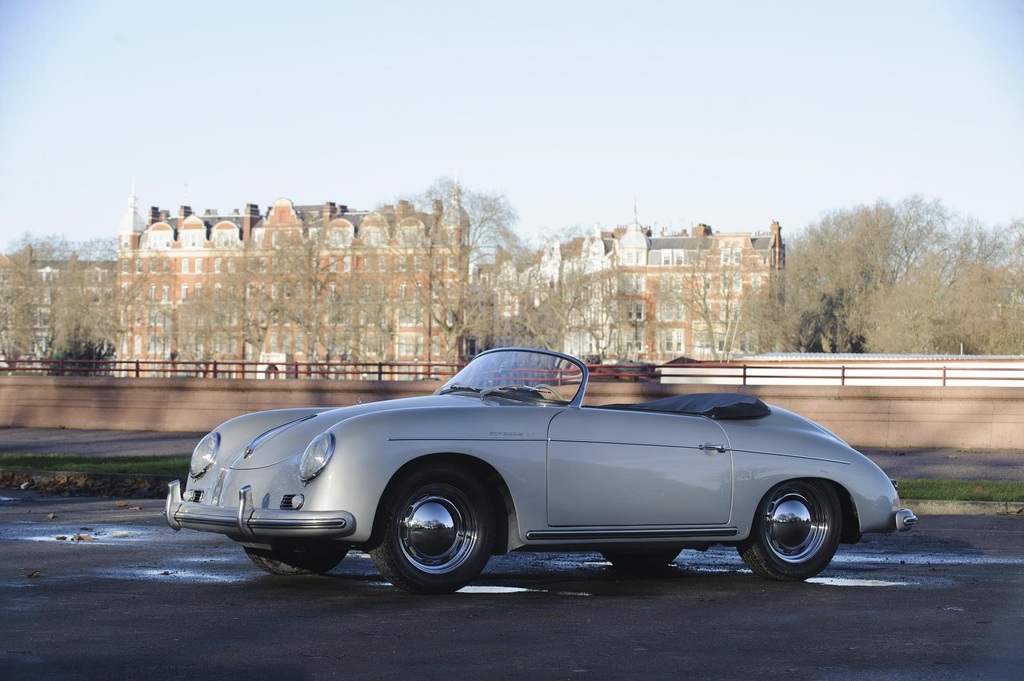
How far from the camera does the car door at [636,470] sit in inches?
278

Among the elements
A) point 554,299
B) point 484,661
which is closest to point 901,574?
point 484,661

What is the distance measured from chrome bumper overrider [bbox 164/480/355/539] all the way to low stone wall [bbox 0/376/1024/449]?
18.7 metres

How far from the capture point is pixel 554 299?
80938 mm

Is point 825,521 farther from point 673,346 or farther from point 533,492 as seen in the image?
point 673,346

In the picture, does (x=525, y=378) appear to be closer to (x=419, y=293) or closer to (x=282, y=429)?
(x=282, y=429)

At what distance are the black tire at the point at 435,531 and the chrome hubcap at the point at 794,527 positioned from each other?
1.85m

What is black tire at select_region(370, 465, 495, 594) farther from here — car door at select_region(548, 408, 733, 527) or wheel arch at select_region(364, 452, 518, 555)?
car door at select_region(548, 408, 733, 527)

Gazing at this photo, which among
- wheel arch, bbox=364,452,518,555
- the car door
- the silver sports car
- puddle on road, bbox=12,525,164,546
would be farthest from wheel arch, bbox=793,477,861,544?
puddle on road, bbox=12,525,164,546

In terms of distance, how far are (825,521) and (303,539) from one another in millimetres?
3228

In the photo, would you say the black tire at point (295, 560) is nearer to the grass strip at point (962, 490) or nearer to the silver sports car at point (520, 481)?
the silver sports car at point (520, 481)

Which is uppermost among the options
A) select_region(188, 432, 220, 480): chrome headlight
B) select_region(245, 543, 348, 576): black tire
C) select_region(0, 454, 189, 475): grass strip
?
select_region(188, 432, 220, 480): chrome headlight

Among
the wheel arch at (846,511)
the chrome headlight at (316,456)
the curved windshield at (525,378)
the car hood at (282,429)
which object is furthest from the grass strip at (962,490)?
the chrome headlight at (316,456)

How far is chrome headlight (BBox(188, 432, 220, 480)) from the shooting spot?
24.4ft

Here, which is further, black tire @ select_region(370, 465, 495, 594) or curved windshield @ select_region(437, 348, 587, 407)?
curved windshield @ select_region(437, 348, 587, 407)
